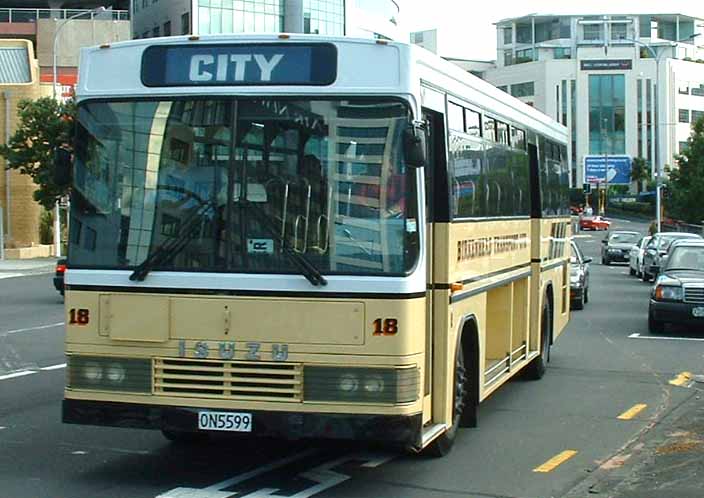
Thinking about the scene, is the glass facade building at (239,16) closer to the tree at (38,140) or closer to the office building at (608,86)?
the tree at (38,140)

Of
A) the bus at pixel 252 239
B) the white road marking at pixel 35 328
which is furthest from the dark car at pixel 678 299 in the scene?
the bus at pixel 252 239

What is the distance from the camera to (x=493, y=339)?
12.5 m

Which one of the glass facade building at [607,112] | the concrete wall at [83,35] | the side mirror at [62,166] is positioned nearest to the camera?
the side mirror at [62,166]

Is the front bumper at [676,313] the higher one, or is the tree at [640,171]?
the tree at [640,171]

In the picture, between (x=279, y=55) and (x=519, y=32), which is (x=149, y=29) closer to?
(x=519, y=32)

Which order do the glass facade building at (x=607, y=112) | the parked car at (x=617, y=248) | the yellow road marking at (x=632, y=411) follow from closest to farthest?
the yellow road marking at (x=632, y=411) < the parked car at (x=617, y=248) < the glass facade building at (x=607, y=112)

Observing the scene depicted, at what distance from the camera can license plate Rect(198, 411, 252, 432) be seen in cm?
845

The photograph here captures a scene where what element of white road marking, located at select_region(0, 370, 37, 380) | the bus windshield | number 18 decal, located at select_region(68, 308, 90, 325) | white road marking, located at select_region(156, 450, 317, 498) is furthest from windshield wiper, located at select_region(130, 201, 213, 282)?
white road marking, located at select_region(0, 370, 37, 380)

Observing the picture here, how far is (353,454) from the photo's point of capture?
1020 centimetres

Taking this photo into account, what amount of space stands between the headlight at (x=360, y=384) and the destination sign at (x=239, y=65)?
204 cm

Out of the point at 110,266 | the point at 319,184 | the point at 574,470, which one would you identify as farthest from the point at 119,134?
the point at 574,470

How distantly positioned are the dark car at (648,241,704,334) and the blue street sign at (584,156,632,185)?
62.3 m

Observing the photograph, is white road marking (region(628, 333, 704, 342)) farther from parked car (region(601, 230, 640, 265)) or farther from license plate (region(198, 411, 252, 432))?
parked car (region(601, 230, 640, 265))

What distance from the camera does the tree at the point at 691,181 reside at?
57.5 meters
